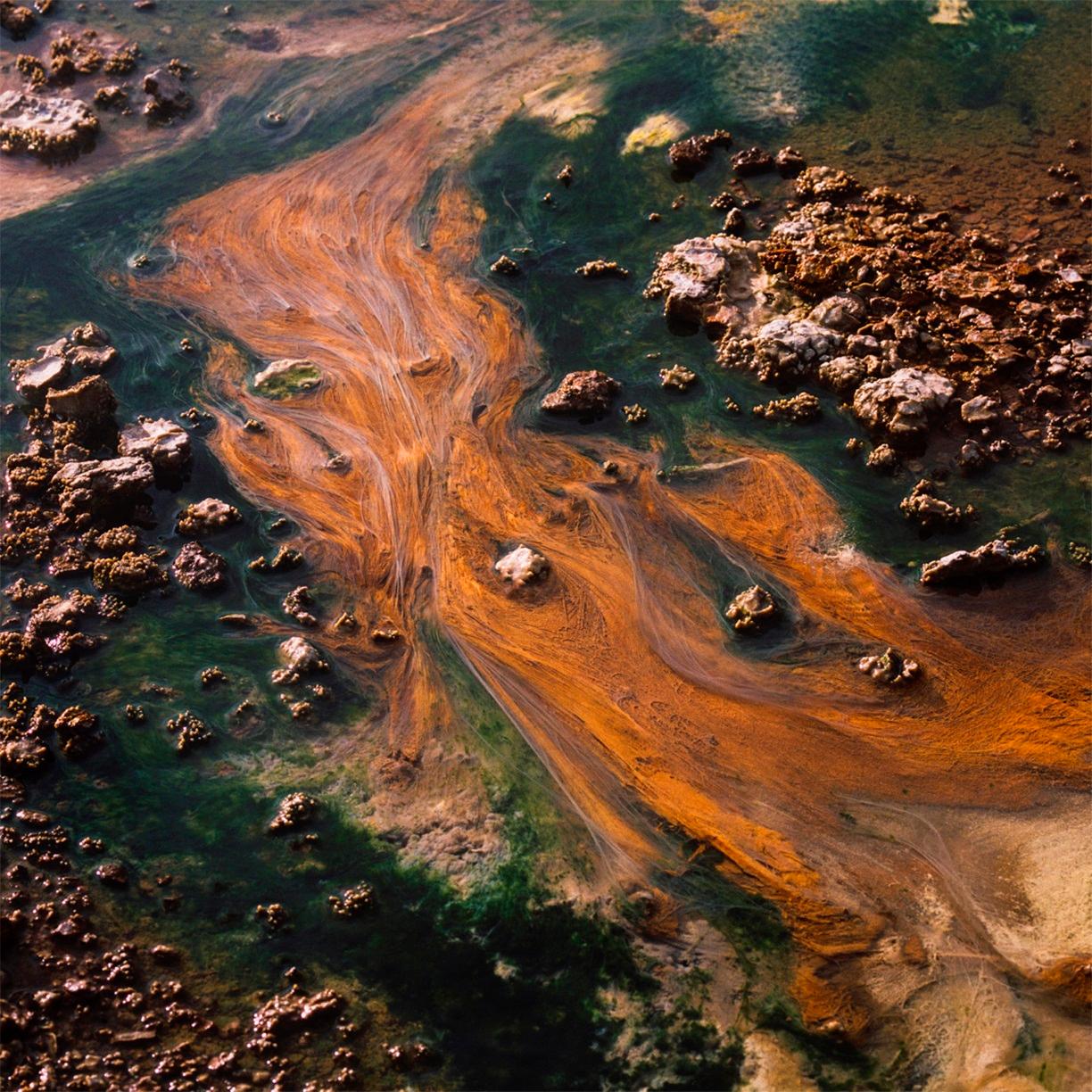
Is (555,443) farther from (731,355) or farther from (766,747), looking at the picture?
(766,747)

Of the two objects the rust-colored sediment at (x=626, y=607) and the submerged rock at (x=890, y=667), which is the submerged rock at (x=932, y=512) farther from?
the submerged rock at (x=890, y=667)

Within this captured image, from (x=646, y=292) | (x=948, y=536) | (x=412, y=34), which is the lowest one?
(x=948, y=536)

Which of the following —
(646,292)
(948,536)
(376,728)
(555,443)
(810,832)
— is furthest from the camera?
(646,292)

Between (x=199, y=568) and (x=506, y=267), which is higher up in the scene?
(x=506, y=267)

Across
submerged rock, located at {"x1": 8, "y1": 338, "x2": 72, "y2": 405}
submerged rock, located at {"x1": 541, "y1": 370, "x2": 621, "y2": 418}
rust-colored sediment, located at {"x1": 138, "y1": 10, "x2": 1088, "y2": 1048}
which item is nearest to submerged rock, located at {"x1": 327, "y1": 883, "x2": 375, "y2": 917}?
rust-colored sediment, located at {"x1": 138, "y1": 10, "x2": 1088, "y2": 1048}

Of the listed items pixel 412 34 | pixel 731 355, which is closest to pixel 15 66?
pixel 412 34

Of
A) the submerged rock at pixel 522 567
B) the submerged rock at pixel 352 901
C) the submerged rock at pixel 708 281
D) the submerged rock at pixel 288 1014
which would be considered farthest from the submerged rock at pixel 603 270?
the submerged rock at pixel 288 1014

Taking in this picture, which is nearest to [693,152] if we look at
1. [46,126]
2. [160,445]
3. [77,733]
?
[160,445]

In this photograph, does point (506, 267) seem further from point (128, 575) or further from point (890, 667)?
point (890, 667)

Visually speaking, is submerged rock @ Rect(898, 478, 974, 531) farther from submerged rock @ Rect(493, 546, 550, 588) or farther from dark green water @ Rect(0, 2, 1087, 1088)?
submerged rock @ Rect(493, 546, 550, 588)
